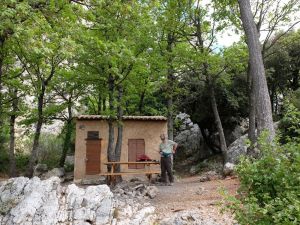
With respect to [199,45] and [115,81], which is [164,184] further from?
[199,45]

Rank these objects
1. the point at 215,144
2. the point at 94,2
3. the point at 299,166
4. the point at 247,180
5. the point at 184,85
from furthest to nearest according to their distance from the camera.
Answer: the point at 215,144, the point at 184,85, the point at 94,2, the point at 247,180, the point at 299,166

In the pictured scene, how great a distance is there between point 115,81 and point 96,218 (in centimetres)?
646

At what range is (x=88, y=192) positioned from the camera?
28.2 ft

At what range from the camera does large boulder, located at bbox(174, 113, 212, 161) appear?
2302 cm

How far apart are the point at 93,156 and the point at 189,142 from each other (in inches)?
382

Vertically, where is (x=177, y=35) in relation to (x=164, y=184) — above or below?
above

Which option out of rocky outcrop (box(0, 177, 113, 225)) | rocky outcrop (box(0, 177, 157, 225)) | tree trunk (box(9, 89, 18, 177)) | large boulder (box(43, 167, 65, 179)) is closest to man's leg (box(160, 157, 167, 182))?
rocky outcrop (box(0, 177, 157, 225))

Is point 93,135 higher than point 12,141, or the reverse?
point 93,135

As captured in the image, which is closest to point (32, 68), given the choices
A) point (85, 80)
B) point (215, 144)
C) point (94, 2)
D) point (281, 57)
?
point (85, 80)

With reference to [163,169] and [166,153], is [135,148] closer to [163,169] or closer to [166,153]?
[163,169]

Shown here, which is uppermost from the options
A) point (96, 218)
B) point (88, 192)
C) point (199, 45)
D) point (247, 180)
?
point (199, 45)

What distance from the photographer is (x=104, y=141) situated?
56.1ft

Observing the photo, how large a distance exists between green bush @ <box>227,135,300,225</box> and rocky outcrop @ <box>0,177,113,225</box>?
177 inches

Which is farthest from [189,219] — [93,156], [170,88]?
[93,156]
